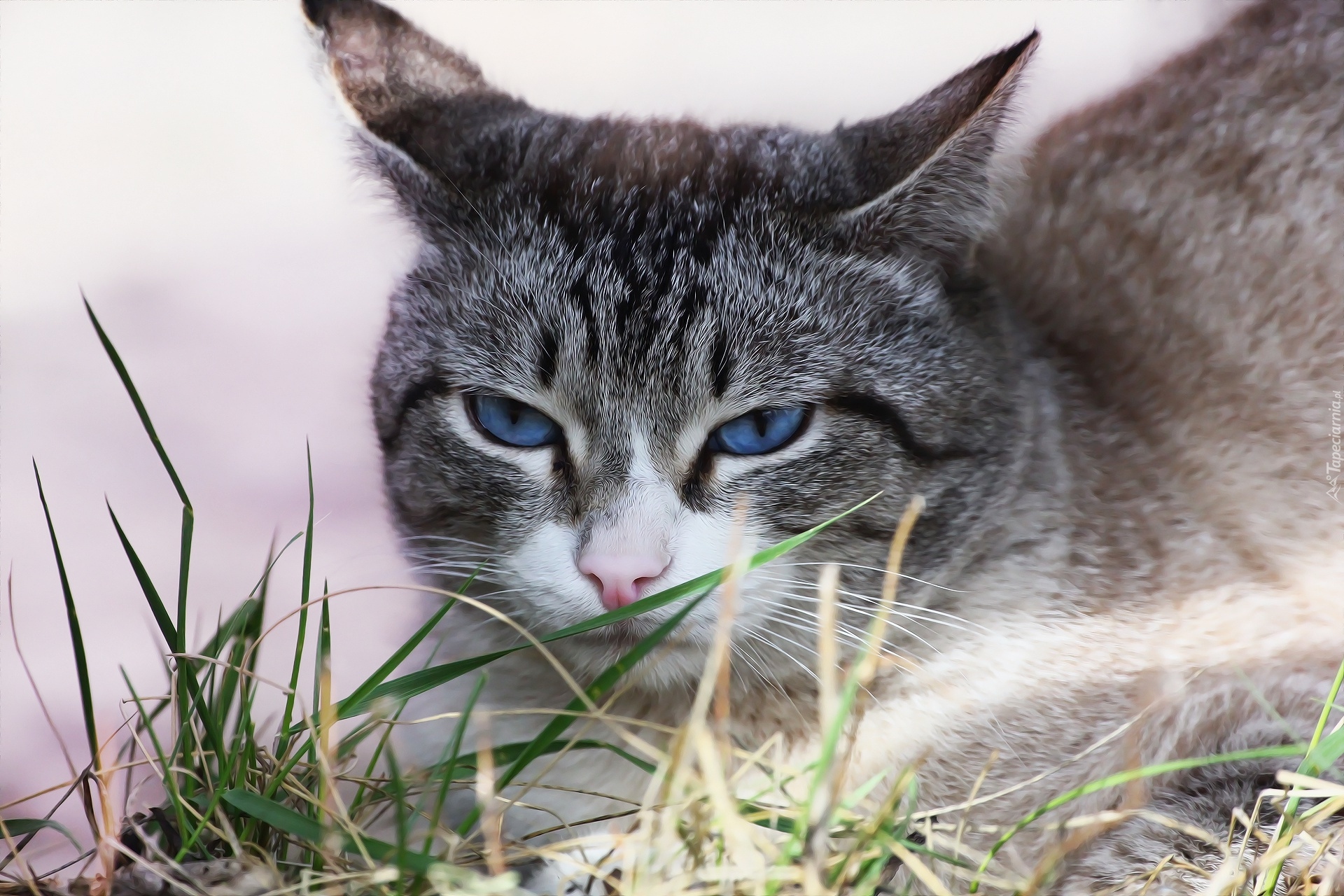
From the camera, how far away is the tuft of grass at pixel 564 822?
2.88ft

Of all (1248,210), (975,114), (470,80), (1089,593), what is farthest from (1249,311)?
(470,80)

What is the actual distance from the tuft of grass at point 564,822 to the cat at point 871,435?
8cm

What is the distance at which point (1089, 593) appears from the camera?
133 cm

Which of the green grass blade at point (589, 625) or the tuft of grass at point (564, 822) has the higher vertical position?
the green grass blade at point (589, 625)

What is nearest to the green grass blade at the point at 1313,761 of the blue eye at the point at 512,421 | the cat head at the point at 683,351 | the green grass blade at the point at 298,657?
the cat head at the point at 683,351

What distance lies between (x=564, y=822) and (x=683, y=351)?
1.94ft

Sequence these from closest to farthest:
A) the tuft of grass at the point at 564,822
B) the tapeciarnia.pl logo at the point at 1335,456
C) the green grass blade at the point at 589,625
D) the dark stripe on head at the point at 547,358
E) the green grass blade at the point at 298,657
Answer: the tuft of grass at the point at 564,822
the green grass blade at the point at 589,625
the green grass blade at the point at 298,657
the dark stripe on head at the point at 547,358
the tapeciarnia.pl logo at the point at 1335,456

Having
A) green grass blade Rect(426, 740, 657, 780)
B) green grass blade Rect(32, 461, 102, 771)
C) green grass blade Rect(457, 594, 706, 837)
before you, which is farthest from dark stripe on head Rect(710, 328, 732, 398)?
green grass blade Rect(32, 461, 102, 771)

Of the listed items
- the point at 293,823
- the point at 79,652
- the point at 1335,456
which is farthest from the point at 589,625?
the point at 1335,456

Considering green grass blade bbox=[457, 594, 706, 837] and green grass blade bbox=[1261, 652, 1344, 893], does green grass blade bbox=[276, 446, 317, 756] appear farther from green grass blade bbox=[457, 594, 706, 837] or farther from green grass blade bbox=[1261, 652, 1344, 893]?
green grass blade bbox=[1261, 652, 1344, 893]

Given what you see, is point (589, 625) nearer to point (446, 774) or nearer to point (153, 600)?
point (446, 774)

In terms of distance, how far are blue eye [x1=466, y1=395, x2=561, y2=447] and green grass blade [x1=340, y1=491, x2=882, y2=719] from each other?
0.93 feet

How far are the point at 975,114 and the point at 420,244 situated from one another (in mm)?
735

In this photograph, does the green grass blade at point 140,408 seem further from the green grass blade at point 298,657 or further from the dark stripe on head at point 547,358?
the dark stripe on head at point 547,358
